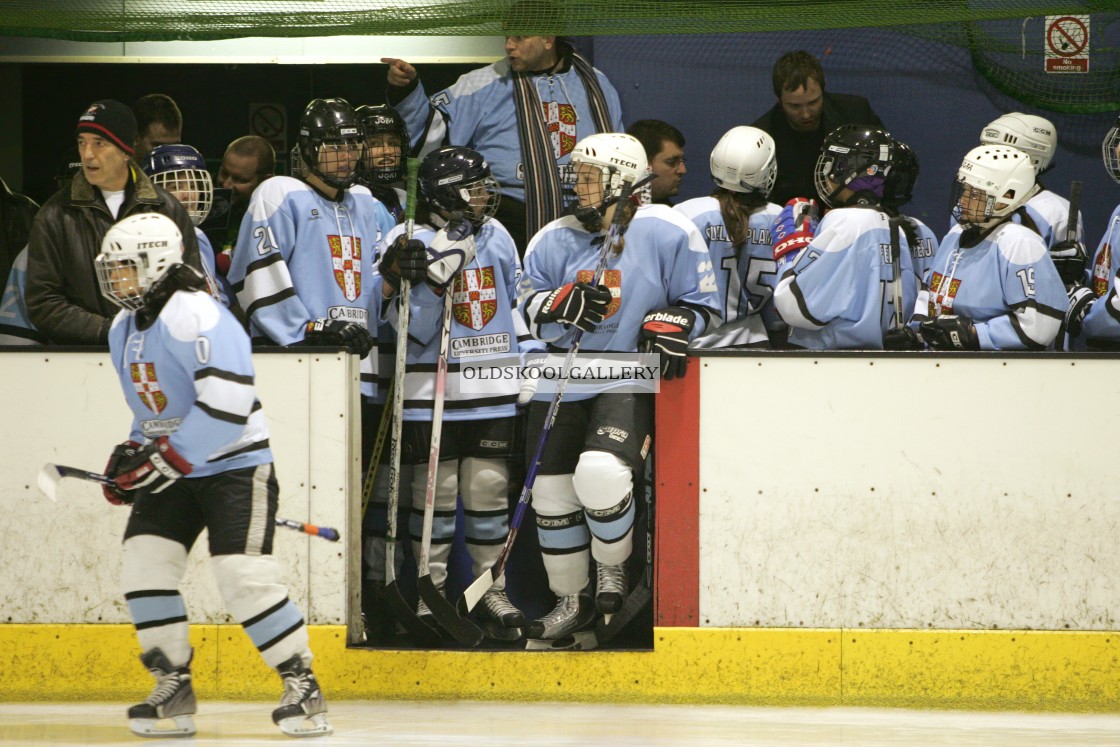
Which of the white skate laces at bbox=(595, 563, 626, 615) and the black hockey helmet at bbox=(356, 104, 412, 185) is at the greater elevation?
the black hockey helmet at bbox=(356, 104, 412, 185)

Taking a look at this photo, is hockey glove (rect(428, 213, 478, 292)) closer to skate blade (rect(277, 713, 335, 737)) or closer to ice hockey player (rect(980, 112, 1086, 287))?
skate blade (rect(277, 713, 335, 737))

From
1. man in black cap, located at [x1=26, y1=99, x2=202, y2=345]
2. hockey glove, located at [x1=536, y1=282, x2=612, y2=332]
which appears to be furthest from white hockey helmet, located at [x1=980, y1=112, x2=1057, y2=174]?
man in black cap, located at [x1=26, y1=99, x2=202, y2=345]

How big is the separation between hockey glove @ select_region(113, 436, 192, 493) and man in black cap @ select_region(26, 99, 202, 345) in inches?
29.6

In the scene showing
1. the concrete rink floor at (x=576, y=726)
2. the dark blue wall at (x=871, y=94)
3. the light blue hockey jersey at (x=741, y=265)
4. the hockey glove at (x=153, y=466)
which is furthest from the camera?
the dark blue wall at (x=871, y=94)

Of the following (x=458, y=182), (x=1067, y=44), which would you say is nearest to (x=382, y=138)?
(x=458, y=182)

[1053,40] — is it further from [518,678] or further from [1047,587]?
[518,678]

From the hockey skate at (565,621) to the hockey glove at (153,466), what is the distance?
47.7 inches

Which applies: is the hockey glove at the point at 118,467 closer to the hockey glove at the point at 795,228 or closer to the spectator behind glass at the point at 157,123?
the spectator behind glass at the point at 157,123

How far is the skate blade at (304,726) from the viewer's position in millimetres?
3385

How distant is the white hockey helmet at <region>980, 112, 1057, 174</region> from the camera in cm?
493

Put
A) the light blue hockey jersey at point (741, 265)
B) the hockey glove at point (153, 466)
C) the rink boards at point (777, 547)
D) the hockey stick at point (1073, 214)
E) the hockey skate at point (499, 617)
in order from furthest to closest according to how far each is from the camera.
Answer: the light blue hockey jersey at point (741, 265) < the hockey stick at point (1073, 214) < the hockey skate at point (499, 617) < the rink boards at point (777, 547) < the hockey glove at point (153, 466)

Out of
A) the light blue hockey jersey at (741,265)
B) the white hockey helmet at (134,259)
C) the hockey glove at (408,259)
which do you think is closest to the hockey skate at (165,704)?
the white hockey helmet at (134,259)

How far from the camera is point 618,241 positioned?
4160 millimetres

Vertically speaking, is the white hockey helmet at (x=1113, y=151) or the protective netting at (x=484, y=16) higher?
the protective netting at (x=484, y=16)
